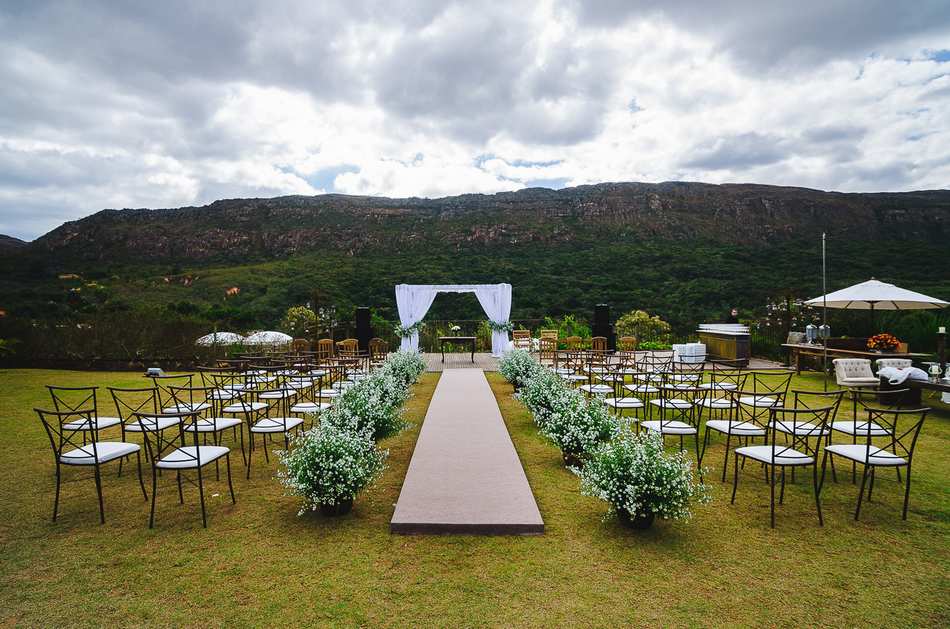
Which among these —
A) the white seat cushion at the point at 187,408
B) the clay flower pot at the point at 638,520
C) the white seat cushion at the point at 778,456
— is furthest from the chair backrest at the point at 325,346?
the white seat cushion at the point at 778,456

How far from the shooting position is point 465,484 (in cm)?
363

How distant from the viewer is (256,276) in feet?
83.1

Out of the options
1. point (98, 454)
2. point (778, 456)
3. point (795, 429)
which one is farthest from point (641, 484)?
point (98, 454)

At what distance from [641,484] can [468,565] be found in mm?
1090

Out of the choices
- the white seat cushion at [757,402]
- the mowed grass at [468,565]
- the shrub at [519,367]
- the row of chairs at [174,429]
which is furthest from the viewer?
the shrub at [519,367]

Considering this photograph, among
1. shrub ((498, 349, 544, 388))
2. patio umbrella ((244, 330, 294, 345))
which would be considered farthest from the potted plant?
patio umbrella ((244, 330, 294, 345))

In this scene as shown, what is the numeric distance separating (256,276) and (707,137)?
2933 centimetres

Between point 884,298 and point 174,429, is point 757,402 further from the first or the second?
point 174,429

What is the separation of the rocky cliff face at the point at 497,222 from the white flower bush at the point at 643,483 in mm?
27845

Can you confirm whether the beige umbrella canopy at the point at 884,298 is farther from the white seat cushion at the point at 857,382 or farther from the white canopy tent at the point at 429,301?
the white canopy tent at the point at 429,301

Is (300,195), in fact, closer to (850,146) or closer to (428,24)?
(428,24)

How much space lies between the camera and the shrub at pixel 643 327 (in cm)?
1530

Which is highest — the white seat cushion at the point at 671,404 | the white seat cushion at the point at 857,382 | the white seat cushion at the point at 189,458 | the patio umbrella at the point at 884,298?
the patio umbrella at the point at 884,298

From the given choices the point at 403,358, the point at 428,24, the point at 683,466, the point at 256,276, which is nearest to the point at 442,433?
the point at 683,466
